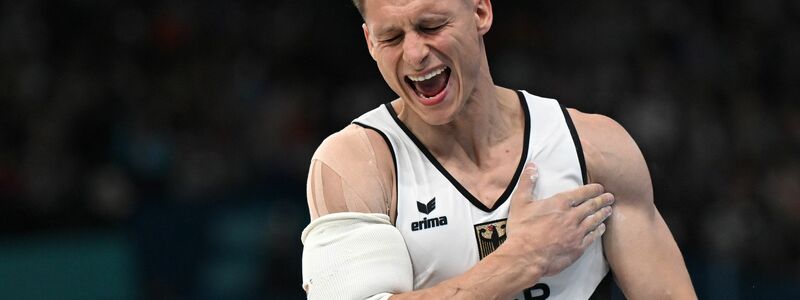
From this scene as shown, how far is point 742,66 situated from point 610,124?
599 centimetres

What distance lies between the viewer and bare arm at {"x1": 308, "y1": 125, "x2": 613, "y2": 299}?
3295 mm

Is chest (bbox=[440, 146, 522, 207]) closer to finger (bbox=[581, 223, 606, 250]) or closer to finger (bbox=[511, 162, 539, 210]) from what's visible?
finger (bbox=[511, 162, 539, 210])

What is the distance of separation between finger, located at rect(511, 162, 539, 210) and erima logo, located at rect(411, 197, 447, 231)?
233 millimetres

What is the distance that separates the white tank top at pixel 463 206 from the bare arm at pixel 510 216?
0.06m

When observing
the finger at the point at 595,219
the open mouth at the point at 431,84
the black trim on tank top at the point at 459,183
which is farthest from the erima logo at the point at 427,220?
the finger at the point at 595,219

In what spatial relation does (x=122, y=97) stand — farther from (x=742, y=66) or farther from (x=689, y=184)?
(x=742, y=66)

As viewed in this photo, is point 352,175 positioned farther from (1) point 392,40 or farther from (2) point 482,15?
(2) point 482,15

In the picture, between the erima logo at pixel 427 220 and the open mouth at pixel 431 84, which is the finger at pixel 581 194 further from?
the open mouth at pixel 431 84

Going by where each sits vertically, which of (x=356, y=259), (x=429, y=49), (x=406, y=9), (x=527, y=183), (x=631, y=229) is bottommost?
(x=631, y=229)

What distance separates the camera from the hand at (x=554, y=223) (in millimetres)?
3402

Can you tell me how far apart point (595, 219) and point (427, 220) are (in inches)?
21.3

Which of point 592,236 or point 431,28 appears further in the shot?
point 592,236

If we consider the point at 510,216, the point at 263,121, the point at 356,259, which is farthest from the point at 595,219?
the point at 263,121

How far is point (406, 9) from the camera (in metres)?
3.41
